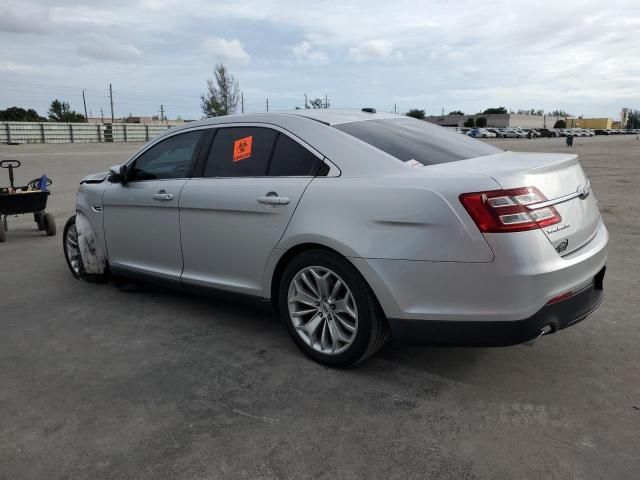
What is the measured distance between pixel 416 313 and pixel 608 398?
3.85ft

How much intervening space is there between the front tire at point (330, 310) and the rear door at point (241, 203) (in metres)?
0.28

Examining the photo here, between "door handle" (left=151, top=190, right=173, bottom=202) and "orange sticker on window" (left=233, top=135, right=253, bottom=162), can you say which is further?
"door handle" (left=151, top=190, right=173, bottom=202)

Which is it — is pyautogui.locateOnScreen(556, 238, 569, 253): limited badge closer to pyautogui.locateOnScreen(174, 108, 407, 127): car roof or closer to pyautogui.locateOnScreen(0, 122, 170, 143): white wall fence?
pyautogui.locateOnScreen(174, 108, 407, 127): car roof

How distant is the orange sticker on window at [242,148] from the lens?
393 cm

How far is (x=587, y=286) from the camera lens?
10.3 ft

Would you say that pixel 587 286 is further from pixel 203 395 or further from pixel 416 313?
pixel 203 395

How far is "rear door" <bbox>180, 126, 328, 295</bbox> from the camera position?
141 inches

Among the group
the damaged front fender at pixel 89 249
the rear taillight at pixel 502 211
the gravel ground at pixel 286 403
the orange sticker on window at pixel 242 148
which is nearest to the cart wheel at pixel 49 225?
the damaged front fender at pixel 89 249

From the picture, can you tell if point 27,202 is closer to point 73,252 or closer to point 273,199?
point 73,252

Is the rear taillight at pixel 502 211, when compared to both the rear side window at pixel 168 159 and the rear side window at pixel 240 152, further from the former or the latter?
the rear side window at pixel 168 159

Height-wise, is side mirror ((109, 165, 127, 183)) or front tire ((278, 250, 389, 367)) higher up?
side mirror ((109, 165, 127, 183))

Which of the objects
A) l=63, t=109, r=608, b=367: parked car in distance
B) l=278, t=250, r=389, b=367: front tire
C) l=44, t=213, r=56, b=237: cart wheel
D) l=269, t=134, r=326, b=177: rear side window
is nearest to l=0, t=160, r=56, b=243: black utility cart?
l=44, t=213, r=56, b=237: cart wheel

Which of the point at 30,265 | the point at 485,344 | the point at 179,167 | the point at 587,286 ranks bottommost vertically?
the point at 30,265

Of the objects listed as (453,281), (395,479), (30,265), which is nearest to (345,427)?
(395,479)
